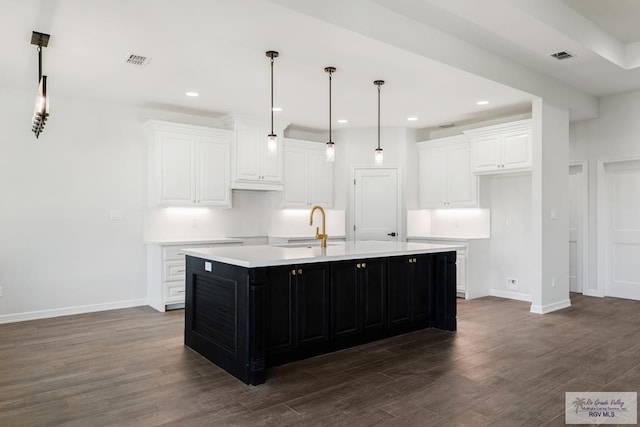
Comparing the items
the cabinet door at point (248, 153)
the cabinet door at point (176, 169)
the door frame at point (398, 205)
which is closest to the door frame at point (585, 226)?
the door frame at point (398, 205)

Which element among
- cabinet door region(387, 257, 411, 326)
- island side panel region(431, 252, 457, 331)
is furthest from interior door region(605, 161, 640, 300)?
cabinet door region(387, 257, 411, 326)

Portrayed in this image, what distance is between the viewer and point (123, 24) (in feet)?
11.6

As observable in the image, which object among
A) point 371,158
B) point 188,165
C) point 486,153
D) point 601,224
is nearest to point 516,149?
point 486,153

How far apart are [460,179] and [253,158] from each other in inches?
130

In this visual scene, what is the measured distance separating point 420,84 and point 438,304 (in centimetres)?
253

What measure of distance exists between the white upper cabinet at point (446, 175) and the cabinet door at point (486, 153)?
0.71 feet

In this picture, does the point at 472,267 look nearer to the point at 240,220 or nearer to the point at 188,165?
the point at 240,220

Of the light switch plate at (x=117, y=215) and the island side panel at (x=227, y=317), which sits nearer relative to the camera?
the island side panel at (x=227, y=317)

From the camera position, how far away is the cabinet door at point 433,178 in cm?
717

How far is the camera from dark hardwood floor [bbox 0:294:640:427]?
2.68m

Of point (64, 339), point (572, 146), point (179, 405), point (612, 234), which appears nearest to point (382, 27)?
point (179, 405)

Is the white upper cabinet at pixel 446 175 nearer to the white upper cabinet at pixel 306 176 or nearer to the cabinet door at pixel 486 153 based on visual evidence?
the cabinet door at pixel 486 153

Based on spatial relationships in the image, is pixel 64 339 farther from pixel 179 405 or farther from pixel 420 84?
pixel 420 84

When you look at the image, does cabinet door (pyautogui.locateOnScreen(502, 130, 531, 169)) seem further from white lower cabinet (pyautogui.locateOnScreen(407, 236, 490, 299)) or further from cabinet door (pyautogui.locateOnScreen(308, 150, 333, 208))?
cabinet door (pyautogui.locateOnScreen(308, 150, 333, 208))
